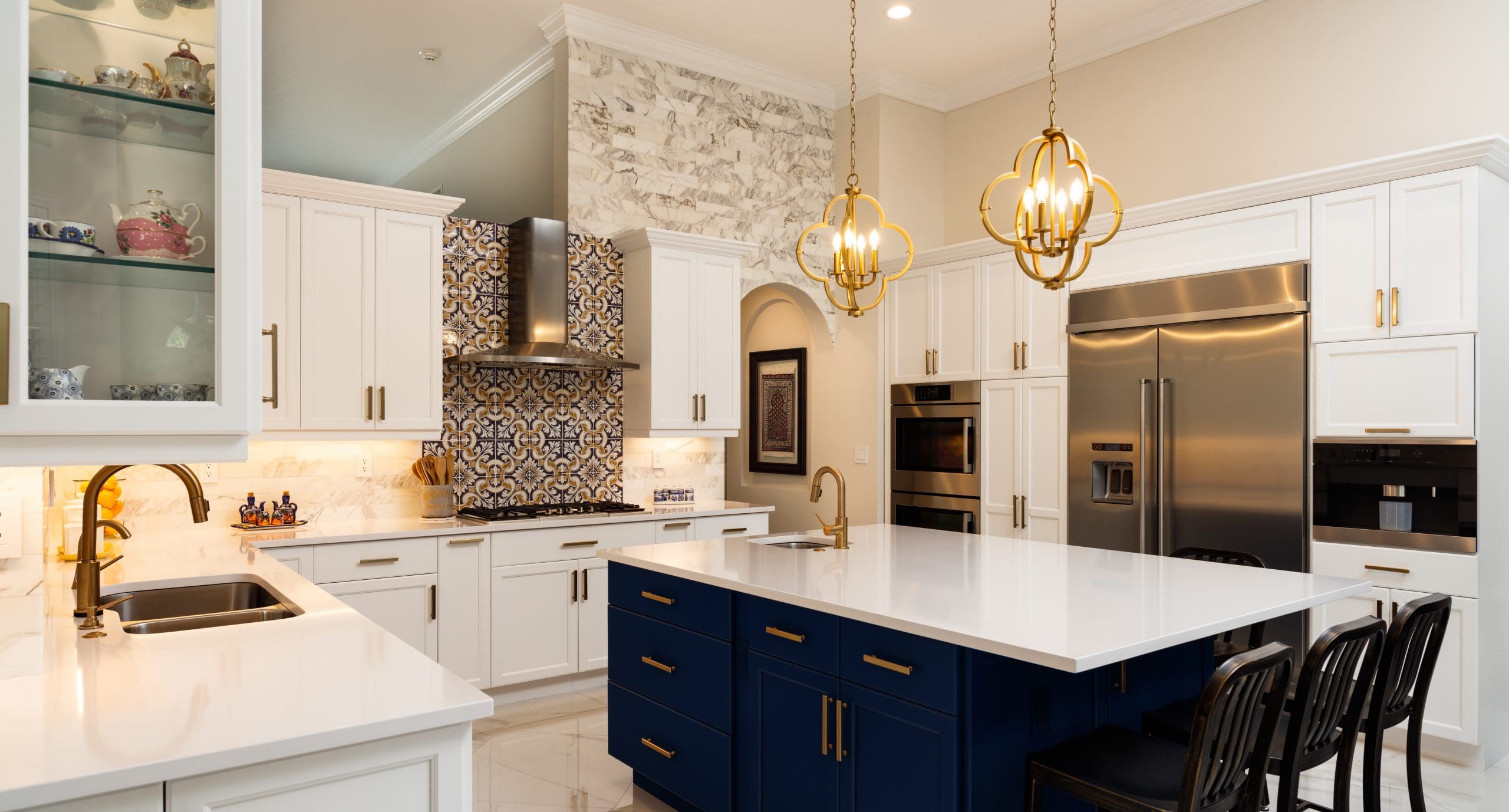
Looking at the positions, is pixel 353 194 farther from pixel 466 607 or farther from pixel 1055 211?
pixel 1055 211

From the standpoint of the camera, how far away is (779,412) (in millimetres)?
6727

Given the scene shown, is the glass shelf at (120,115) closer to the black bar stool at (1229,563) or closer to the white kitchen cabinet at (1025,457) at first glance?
the black bar stool at (1229,563)

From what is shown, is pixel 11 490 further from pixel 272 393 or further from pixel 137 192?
pixel 272 393

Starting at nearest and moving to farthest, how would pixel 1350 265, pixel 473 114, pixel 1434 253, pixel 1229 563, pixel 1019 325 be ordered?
pixel 1229 563
pixel 1434 253
pixel 1350 265
pixel 1019 325
pixel 473 114

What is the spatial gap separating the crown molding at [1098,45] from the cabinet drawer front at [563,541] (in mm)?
3580

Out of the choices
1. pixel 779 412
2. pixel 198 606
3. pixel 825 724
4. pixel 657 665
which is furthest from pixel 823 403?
pixel 198 606

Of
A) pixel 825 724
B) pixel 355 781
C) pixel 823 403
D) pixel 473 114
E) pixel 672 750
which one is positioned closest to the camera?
pixel 355 781

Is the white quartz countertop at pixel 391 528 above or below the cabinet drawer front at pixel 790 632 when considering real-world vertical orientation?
above

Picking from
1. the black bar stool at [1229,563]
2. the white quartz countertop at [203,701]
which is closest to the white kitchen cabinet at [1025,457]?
the black bar stool at [1229,563]

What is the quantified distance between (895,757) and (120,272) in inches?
75.2

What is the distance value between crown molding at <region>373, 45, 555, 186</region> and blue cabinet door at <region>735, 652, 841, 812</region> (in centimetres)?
424

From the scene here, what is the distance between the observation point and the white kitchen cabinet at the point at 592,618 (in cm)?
466

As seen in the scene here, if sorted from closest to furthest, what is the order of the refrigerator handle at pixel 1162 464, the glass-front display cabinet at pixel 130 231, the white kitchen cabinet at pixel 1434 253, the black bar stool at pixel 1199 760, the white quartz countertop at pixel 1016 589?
the glass-front display cabinet at pixel 130 231 → the black bar stool at pixel 1199 760 → the white quartz countertop at pixel 1016 589 → the white kitchen cabinet at pixel 1434 253 → the refrigerator handle at pixel 1162 464

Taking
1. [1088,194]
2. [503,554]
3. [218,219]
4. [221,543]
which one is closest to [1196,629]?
[1088,194]
